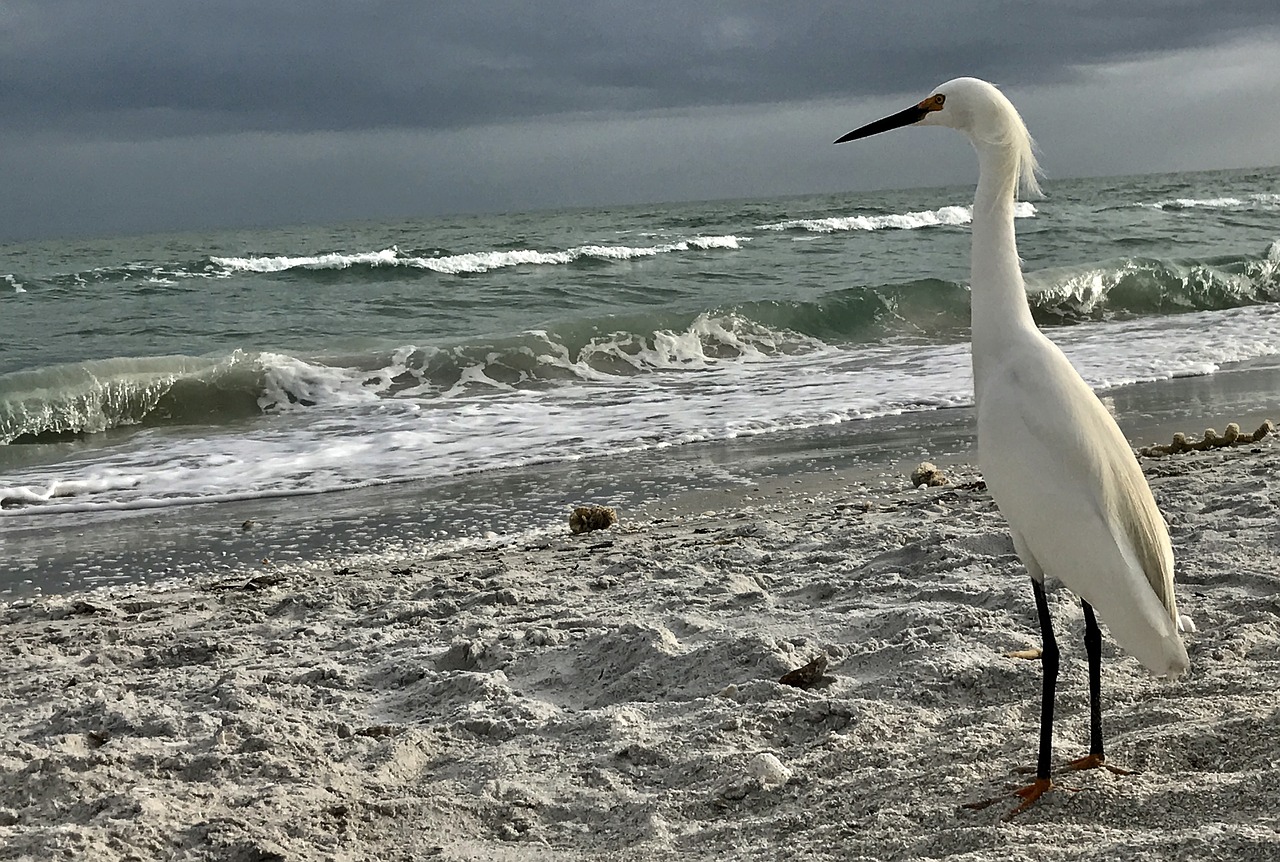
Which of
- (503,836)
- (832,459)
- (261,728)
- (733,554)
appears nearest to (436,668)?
(261,728)

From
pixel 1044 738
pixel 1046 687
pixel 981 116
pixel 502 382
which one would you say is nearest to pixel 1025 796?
pixel 1044 738

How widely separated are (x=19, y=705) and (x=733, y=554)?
2332mm

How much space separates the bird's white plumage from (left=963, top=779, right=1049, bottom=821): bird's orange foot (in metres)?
Answer: 0.31

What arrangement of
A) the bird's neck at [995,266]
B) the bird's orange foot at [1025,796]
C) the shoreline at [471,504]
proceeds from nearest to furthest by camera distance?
the bird's orange foot at [1025,796], the bird's neck at [995,266], the shoreline at [471,504]

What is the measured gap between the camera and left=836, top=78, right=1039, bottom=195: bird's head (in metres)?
2.51

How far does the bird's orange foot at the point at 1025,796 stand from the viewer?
2.11 m

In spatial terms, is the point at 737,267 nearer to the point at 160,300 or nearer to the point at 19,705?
the point at 160,300

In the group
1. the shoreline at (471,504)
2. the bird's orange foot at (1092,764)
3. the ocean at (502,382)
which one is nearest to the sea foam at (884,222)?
the ocean at (502,382)

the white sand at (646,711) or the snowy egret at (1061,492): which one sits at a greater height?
the snowy egret at (1061,492)

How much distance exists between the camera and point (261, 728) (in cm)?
285

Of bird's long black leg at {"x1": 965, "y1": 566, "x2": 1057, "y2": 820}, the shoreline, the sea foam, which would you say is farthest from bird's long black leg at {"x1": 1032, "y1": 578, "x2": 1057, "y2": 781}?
the sea foam

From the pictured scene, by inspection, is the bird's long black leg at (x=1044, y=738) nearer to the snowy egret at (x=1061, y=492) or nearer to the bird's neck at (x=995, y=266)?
the snowy egret at (x=1061, y=492)

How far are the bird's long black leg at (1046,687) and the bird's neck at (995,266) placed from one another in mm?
505

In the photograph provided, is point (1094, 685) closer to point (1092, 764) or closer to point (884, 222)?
point (1092, 764)
